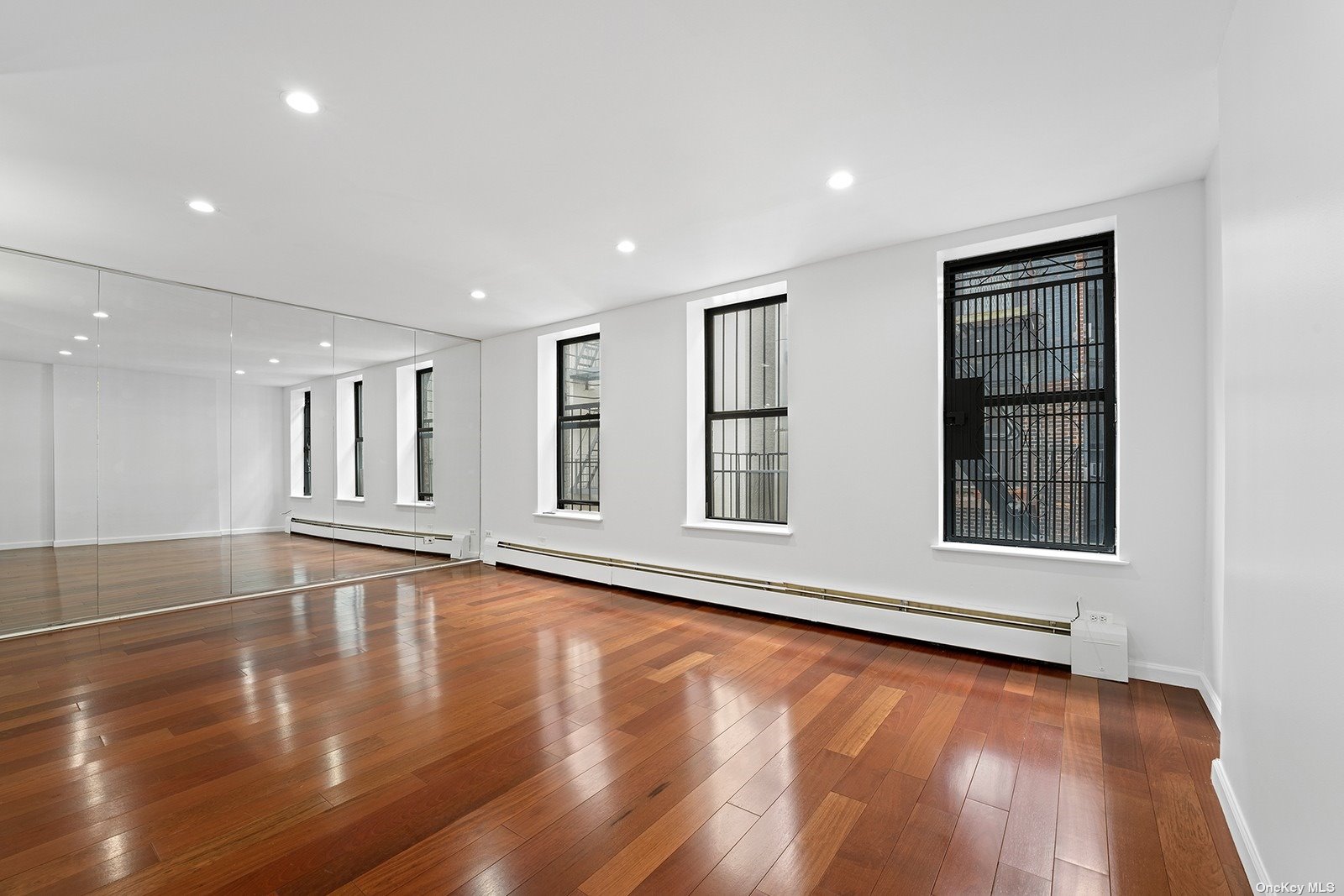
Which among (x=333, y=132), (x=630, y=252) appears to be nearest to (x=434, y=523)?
(x=630, y=252)

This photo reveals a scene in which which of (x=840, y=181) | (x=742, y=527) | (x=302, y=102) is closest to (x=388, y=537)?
(x=742, y=527)

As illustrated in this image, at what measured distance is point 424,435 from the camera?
268 inches

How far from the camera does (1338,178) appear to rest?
1207mm

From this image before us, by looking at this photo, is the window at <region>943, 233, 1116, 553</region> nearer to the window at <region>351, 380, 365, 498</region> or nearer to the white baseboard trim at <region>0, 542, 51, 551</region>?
the window at <region>351, 380, 365, 498</region>

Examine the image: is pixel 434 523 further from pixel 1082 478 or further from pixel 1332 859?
pixel 1332 859

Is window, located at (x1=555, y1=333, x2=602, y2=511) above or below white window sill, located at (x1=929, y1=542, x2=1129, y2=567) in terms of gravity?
above

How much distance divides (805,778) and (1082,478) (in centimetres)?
268

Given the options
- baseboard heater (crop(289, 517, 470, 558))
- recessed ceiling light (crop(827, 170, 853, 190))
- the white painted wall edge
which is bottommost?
baseboard heater (crop(289, 517, 470, 558))

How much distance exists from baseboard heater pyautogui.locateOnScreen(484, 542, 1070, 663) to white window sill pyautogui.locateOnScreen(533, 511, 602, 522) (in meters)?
0.39

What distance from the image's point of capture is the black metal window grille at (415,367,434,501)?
6.75 m

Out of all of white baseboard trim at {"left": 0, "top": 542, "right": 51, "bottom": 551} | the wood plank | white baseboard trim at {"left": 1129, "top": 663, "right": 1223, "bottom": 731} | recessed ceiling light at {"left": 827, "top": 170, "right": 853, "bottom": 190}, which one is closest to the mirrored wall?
white baseboard trim at {"left": 0, "top": 542, "right": 51, "bottom": 551}

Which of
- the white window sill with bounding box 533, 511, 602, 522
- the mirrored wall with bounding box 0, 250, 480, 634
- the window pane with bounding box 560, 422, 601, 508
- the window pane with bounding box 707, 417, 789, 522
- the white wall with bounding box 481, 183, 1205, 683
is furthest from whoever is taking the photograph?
the window pane with bounding box 560, 422, 601, 508

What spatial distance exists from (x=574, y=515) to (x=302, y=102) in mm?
4447

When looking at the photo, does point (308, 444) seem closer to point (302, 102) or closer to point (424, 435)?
point (424, 435)
